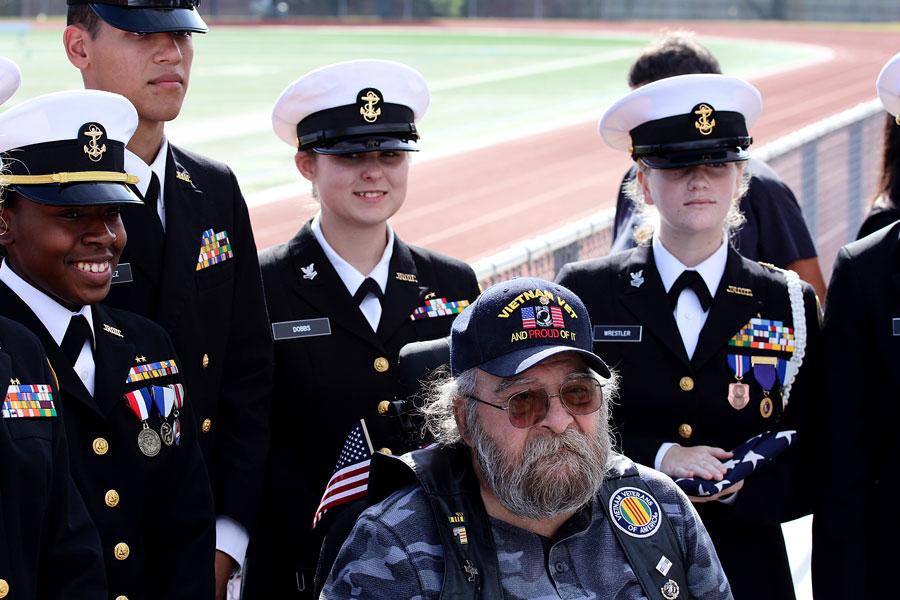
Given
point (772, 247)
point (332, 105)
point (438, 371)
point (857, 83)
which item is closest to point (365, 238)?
point (332, 105)

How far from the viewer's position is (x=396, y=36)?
176 ft

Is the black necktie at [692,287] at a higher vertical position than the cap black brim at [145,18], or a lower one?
lower

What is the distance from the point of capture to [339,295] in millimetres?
3986

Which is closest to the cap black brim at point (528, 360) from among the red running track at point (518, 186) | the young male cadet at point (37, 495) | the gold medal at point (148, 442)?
the gold medal at point (148, 442)

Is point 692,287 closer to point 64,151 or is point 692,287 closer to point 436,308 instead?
→ point 436,308

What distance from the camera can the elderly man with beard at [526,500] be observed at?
9.41ft

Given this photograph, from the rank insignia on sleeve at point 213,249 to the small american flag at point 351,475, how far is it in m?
0.64

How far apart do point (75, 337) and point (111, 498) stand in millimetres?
386

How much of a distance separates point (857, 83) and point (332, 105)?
104 feet

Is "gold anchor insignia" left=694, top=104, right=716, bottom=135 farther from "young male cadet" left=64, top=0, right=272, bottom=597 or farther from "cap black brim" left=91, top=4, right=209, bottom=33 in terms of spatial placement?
"cap black brim" left=91, top=4, right=209, bottom=33

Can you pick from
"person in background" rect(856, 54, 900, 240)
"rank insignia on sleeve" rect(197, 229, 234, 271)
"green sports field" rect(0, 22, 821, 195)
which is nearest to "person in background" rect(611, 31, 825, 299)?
"person in background" rect(856, 54, 900, 240)

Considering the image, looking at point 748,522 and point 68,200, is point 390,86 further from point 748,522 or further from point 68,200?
point 748,522

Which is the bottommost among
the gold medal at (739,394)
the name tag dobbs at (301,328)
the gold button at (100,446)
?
the gold medal at (739,394)

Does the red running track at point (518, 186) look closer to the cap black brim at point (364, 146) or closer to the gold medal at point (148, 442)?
the cap black brim at point (364, 146)
